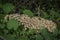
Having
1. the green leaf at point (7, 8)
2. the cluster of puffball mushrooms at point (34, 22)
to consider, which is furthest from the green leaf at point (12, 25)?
the green leaf at point (7, 8)

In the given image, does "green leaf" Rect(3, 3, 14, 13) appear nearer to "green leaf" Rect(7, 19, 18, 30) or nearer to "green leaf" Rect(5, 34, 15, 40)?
"green leaf" Rect(7, 19, 18, 30)

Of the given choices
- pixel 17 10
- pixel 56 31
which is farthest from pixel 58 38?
pixel 17 10

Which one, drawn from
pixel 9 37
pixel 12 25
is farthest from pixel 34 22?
pixel 9 37

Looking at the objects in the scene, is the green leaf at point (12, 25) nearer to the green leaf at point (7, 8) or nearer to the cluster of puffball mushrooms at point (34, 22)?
the cluster of puffball mushrooms at point (34, 22)

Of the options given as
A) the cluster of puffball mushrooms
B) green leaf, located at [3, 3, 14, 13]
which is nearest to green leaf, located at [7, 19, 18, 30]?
the cluster of puffball mushrooms

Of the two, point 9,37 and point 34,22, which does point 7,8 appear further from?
point 9,37

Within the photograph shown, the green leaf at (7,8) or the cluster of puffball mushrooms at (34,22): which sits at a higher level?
the green leaf at (7,8)

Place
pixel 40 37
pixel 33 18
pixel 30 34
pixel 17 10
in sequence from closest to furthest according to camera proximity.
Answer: pixel 40 37 → pixel 30 34 → pixel 33 18 → pixel 17 10

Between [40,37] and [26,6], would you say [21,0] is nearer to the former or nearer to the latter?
[26,6]
